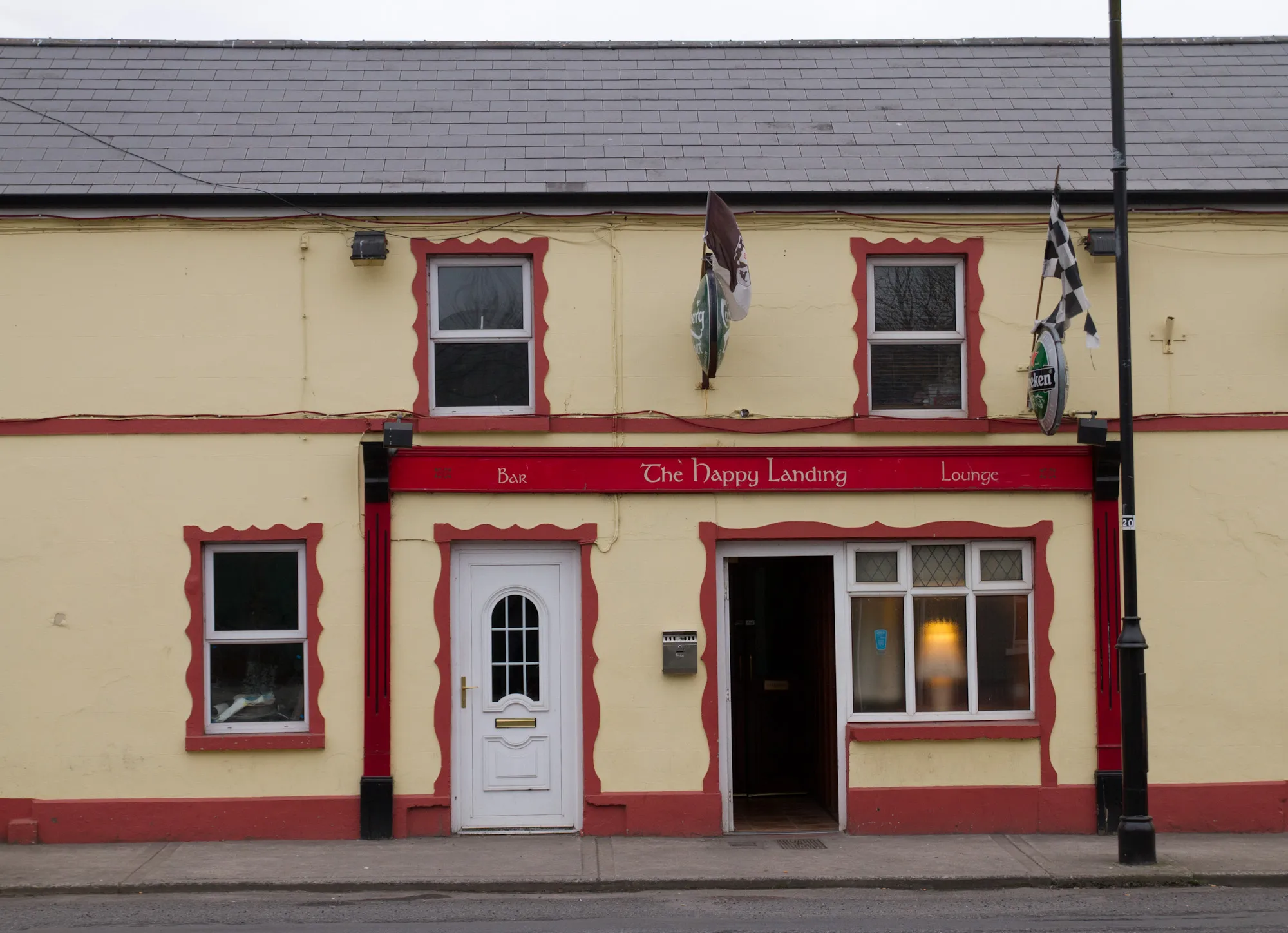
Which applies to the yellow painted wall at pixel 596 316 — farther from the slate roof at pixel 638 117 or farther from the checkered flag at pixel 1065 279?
the checkered flag at pixel 1065 279

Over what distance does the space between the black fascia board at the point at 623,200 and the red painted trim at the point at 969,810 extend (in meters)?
4.98

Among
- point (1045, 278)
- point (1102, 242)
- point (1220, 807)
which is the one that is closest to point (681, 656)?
point (1045, 278)

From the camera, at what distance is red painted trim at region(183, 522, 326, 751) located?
1072cm

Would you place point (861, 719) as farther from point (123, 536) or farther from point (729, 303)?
point (123, 536)

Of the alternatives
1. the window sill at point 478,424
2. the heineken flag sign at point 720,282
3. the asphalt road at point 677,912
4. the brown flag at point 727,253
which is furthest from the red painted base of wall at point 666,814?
the brown flag at point 727,253

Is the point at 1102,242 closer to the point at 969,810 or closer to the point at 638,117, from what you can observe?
the point at 638,117

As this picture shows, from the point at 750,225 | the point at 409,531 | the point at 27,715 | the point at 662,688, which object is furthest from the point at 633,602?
the point at 27,715

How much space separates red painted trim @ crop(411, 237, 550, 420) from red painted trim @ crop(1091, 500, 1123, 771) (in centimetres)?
484

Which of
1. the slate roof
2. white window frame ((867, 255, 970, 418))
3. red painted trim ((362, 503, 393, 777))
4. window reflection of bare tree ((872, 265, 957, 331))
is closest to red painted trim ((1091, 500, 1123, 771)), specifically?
white window frame ((867, 255, 970, 418))

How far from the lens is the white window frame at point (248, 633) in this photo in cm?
1084

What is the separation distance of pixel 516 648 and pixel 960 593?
12.7 feet

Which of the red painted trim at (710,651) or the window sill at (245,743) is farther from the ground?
the red painted trim at (710,651)

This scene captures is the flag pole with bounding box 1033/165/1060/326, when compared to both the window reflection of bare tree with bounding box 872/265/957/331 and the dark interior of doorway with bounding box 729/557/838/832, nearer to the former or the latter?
the window reflection of bare tree with bounding box 872/265/957/331

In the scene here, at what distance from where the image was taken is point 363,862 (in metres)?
9.87
